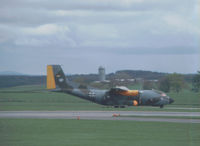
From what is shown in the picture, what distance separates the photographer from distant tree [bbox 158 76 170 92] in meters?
80.2

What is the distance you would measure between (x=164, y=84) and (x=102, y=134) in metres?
57.9

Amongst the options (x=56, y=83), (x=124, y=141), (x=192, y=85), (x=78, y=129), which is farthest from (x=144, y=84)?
(x=124, y=141)

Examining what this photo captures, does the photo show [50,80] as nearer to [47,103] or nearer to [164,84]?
[47,103]

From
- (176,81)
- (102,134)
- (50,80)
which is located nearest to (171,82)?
(176,81)

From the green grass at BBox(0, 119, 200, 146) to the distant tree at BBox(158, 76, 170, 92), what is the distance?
157ft

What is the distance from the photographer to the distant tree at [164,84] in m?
80.2

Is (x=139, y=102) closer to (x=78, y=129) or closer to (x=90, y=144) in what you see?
(x=78, y=129)

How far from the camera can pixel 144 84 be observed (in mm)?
76250

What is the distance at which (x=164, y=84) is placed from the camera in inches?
3238

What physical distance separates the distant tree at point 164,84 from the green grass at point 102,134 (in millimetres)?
47933

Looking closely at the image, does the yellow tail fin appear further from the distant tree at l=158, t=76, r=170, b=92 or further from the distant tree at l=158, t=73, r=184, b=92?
the distant tree at l=158, t=73, r=184, b=92

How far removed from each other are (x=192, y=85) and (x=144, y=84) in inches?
694

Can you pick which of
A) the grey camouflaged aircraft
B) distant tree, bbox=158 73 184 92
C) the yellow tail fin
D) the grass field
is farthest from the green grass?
distant tree, bbox=158 73 184 92

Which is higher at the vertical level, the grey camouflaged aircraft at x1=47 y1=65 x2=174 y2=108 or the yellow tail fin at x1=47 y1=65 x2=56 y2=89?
the yellow tail fin at x1=47 y1=65 x2=56 y2=89
